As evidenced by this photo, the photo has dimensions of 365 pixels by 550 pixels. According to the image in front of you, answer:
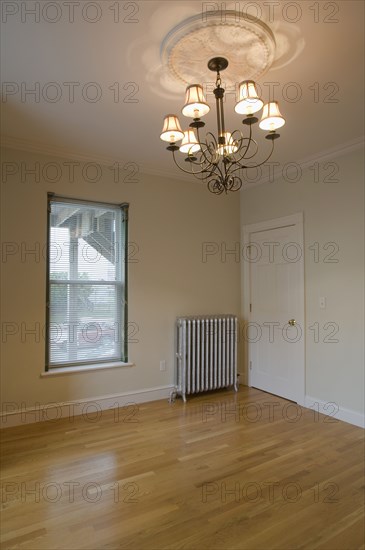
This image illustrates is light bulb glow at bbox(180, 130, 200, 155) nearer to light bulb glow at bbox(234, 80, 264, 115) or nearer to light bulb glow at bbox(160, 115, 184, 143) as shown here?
light bulb glow at bbox(160, 115, 184, 143)

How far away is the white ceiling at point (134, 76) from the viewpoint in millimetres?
1835

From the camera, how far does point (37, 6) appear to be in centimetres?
176

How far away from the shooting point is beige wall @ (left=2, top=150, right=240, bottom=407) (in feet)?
11.1

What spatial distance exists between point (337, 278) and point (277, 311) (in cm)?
92

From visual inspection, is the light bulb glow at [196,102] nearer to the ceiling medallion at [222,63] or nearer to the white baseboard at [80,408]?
the ceiling medallion at [222,63]

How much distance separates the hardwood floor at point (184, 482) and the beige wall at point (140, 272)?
44 centimetres

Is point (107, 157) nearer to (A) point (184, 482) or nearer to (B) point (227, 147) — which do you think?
(B) point (227, 147)

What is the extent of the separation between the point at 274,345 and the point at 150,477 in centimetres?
237

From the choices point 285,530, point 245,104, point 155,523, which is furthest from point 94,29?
point 285,530

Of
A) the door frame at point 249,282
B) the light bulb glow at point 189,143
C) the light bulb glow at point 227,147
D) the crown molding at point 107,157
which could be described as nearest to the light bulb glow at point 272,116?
the light bulb glow at point 227,147

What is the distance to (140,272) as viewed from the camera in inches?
159

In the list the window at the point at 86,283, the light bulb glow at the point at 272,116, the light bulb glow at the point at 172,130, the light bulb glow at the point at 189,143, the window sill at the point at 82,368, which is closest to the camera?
the light bulb glow at the point at 272,116

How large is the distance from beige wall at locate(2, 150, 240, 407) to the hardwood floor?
0.44 metres

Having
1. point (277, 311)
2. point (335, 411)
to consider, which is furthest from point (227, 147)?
point (335, 411)
